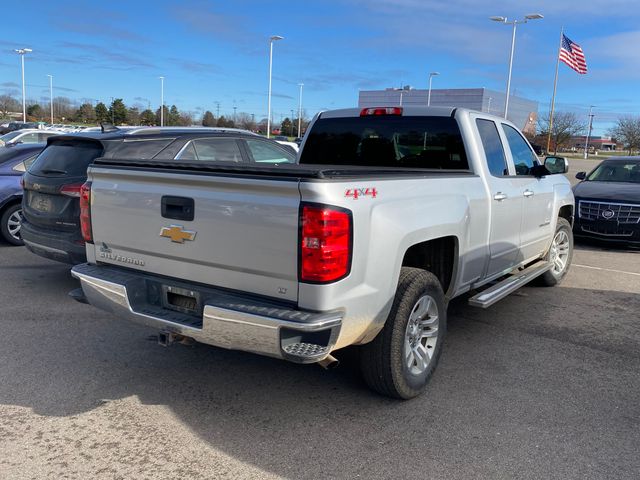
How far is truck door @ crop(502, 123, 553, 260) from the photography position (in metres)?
5.50

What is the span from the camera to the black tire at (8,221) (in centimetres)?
857

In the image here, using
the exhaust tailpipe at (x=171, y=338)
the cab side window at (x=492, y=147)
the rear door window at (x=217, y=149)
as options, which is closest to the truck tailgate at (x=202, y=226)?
the exhaust tailpipe at (x=171, y=338)

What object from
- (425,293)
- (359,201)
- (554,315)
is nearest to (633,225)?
(554,315)

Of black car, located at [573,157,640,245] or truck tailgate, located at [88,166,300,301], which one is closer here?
truck tailgate, located at [88,166,300,301]

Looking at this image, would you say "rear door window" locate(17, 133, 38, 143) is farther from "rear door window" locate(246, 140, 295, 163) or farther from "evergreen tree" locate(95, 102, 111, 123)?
"evergreen tree" locate(95, 102, 111, 123)

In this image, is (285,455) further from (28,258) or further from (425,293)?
(28,258)

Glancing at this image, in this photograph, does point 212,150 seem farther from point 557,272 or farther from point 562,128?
point 562,128

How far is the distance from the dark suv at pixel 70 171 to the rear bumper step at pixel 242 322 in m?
2.45

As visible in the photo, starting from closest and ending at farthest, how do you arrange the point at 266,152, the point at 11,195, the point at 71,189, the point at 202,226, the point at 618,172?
the point at 202,226
the point at 71,189
the point at 266,152
the point at 11,195
the point at 618,172

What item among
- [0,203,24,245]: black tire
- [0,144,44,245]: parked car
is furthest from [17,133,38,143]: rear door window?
[0,203,24,245]: black tire

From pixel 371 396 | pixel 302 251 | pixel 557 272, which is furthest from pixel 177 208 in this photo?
pixel 557 272

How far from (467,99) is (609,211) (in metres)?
62.9

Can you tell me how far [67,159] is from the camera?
6.18 meters

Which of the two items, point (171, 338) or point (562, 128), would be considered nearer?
point (171, 338)
